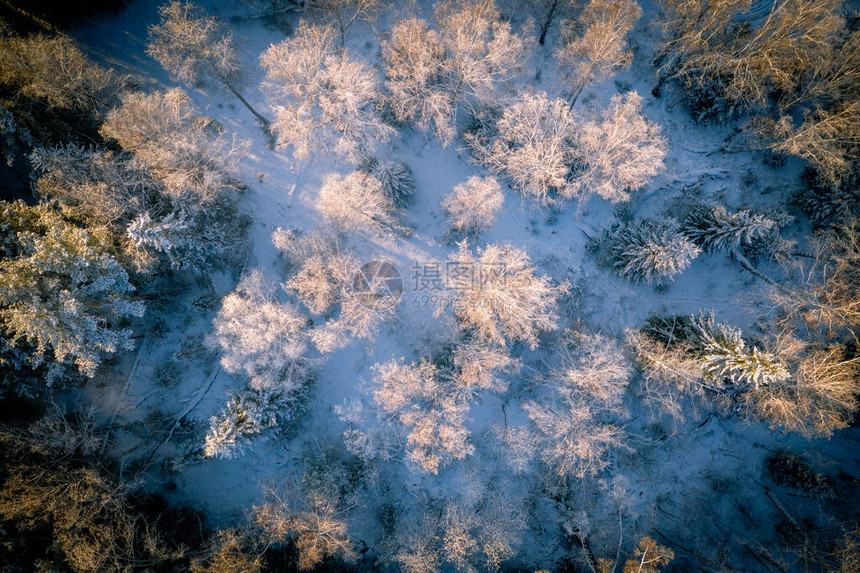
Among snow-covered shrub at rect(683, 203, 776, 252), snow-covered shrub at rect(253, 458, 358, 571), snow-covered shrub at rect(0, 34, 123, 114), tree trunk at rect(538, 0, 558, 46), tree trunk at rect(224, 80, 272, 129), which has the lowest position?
snow-covered shrub at rect(253, 458, 358, 571)

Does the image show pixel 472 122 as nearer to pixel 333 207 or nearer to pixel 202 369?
pixel 333 207

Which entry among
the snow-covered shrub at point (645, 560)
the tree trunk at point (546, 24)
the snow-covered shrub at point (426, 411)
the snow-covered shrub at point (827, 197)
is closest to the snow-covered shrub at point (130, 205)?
the snow-covered shrub at point (426, 411)

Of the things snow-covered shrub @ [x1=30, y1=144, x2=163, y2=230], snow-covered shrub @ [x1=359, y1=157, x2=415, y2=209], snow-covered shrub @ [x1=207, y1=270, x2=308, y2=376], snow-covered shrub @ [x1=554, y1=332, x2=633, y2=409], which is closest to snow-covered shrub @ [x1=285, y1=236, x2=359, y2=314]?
snow-covered shrub @ [x1=207, y1=270, x2=308, y2=376]

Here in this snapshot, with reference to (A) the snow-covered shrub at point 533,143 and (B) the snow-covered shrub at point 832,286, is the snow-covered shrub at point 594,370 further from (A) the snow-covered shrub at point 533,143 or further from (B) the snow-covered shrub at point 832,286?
(B) the snow-covered shrub at point 832,286

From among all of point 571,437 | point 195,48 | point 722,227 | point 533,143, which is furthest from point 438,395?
point 195,48

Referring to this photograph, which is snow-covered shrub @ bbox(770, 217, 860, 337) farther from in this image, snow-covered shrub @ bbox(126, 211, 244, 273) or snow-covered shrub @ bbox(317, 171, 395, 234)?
snow-covered shrub @ bbox(126, 211, 244, 273)

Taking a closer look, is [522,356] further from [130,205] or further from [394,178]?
[130,205]
